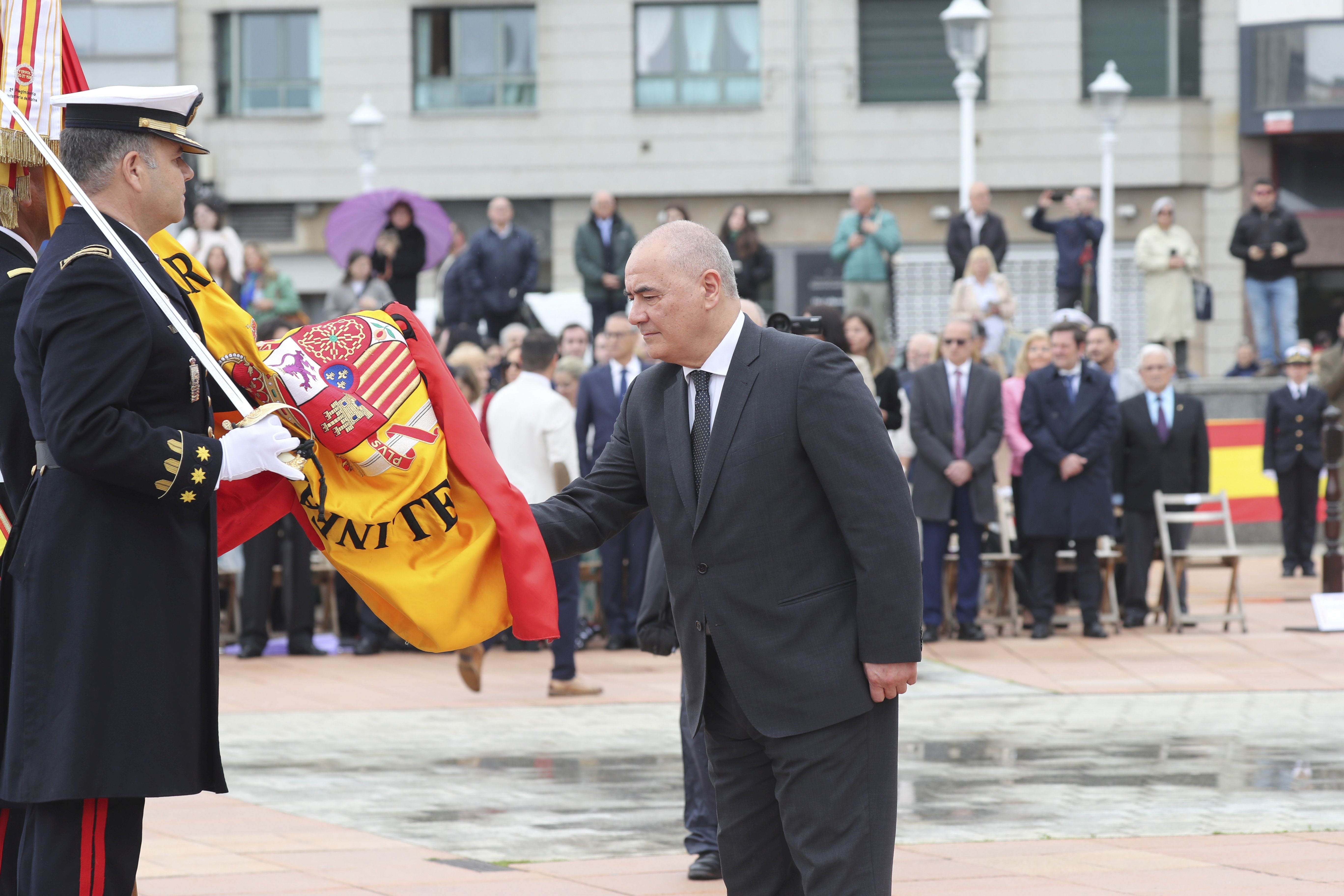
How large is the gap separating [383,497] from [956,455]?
942 cm

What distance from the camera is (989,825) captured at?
289 inches

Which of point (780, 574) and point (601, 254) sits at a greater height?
point (601, 254)

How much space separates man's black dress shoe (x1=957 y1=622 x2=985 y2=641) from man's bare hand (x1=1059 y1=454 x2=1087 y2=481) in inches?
51.6

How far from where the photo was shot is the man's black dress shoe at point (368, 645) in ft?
44.2

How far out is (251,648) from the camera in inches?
518

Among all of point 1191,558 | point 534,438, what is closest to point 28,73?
point 534,438

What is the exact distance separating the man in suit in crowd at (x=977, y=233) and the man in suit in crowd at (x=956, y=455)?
654 cm

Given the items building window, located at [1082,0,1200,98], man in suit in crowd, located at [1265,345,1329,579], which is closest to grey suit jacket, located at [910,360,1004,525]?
man in suit in crowd, located at [1265,345,1329,579]

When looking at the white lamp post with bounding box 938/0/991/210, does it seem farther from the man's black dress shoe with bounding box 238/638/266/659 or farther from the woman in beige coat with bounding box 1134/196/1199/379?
the man's black dress shoe with bounding box 238/638/266/659

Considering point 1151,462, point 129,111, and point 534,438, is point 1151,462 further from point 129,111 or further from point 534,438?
point 129,111

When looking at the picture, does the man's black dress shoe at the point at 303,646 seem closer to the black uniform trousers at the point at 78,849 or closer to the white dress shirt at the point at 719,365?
the black uniform trousers at the point at 78,849

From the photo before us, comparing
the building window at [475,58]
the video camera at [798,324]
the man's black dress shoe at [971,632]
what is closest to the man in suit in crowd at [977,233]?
the man's black dress shoe at [971,632]

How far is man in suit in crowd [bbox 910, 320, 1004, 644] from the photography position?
13.6m

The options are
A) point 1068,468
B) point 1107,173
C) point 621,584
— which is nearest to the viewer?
point 1068,468
